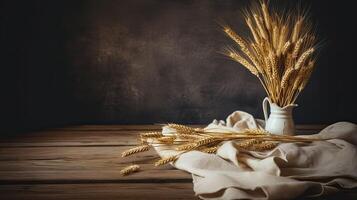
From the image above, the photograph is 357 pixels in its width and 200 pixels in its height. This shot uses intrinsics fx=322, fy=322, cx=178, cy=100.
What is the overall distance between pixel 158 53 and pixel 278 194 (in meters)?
1.45

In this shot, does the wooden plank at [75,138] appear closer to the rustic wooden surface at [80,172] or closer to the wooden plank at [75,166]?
the rustic wooden surface at [80,172]

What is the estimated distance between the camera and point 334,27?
205cm

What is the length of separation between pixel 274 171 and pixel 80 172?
0.60 m

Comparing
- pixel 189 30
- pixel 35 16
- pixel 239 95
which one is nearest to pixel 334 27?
pixel 239 95

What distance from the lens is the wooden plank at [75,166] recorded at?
971 millimetres

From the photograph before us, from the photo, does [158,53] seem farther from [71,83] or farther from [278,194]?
[278,194]

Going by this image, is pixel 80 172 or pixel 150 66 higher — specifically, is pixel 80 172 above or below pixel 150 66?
below

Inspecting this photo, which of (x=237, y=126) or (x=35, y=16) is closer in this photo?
(x=237, y=126)

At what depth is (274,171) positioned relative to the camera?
0.92 m

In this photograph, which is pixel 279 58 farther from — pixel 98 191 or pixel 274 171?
pixel 98 191

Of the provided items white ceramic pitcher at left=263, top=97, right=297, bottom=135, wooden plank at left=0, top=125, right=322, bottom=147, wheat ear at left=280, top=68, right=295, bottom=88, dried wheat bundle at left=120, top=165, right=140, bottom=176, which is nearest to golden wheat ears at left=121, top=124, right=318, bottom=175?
dried wheat bundle at left=120, top=165, right=140, bottom=176

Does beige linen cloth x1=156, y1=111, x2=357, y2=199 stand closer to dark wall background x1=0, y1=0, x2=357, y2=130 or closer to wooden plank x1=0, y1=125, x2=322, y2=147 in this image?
wooden plank x1=0, y1=125, x2=322, y2=147

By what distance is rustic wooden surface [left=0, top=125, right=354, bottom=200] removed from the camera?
863 mm

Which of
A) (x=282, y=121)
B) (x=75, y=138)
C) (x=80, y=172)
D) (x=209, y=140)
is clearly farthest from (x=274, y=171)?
(x=75, y=138)
